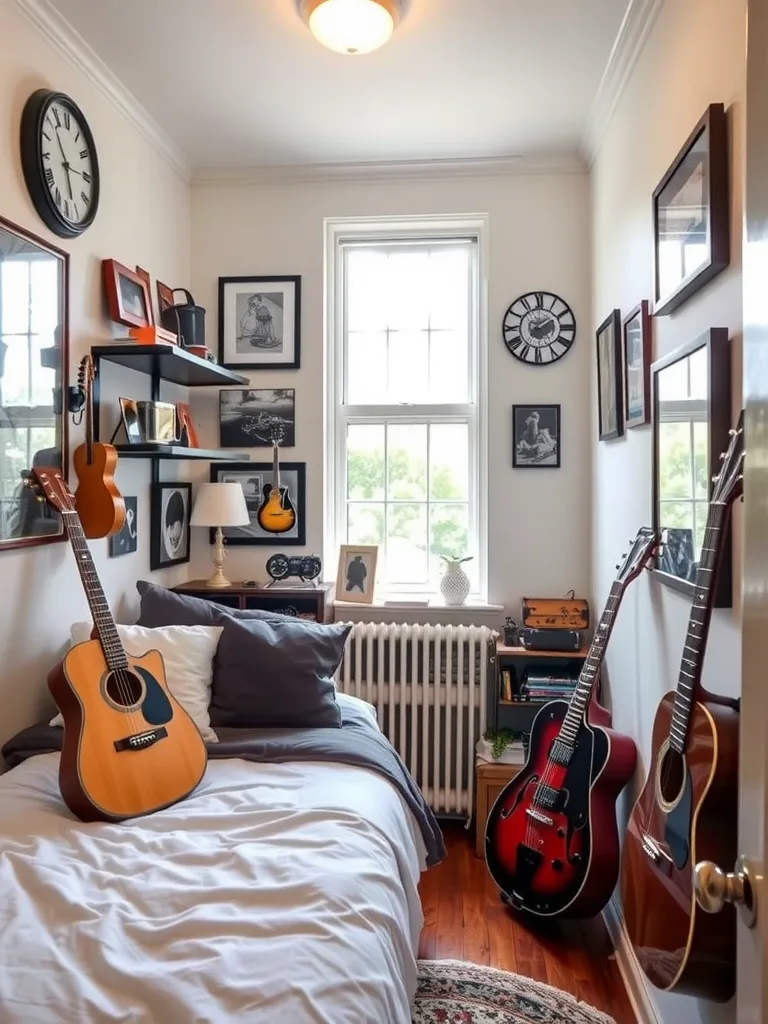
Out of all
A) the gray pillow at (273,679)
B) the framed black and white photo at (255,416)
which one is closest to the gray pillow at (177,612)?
the gray pillow at (273,679)

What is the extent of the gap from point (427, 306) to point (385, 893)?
8.24ft

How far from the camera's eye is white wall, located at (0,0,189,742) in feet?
6.31

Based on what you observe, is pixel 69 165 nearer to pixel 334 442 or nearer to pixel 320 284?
pixel 320 284

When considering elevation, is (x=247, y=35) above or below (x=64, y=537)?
above

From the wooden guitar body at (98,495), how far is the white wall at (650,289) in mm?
1579

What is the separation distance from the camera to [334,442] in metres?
3.22

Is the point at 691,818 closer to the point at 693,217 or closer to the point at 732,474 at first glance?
the point at 732,474

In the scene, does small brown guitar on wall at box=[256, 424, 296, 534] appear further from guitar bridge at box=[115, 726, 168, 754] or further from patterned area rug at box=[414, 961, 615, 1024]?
patterned area rug at box=[414, 961, 615, 1024]

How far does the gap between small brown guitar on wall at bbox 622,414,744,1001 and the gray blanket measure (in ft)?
2.20

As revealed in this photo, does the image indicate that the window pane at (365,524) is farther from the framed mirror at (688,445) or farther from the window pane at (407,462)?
the framed mirror at (688,445)

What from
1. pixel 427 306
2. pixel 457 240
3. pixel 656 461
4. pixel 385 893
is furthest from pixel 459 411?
pixel 385 893

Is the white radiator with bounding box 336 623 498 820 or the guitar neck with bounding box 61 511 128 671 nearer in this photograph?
the guitar neck with bounding box 61 511 128 671

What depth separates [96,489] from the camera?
6.97 ft

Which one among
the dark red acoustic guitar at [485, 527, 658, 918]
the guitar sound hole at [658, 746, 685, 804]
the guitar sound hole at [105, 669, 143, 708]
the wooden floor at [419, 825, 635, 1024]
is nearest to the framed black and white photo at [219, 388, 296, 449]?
the guitar sound hole at [105, 669, 143, 708]
